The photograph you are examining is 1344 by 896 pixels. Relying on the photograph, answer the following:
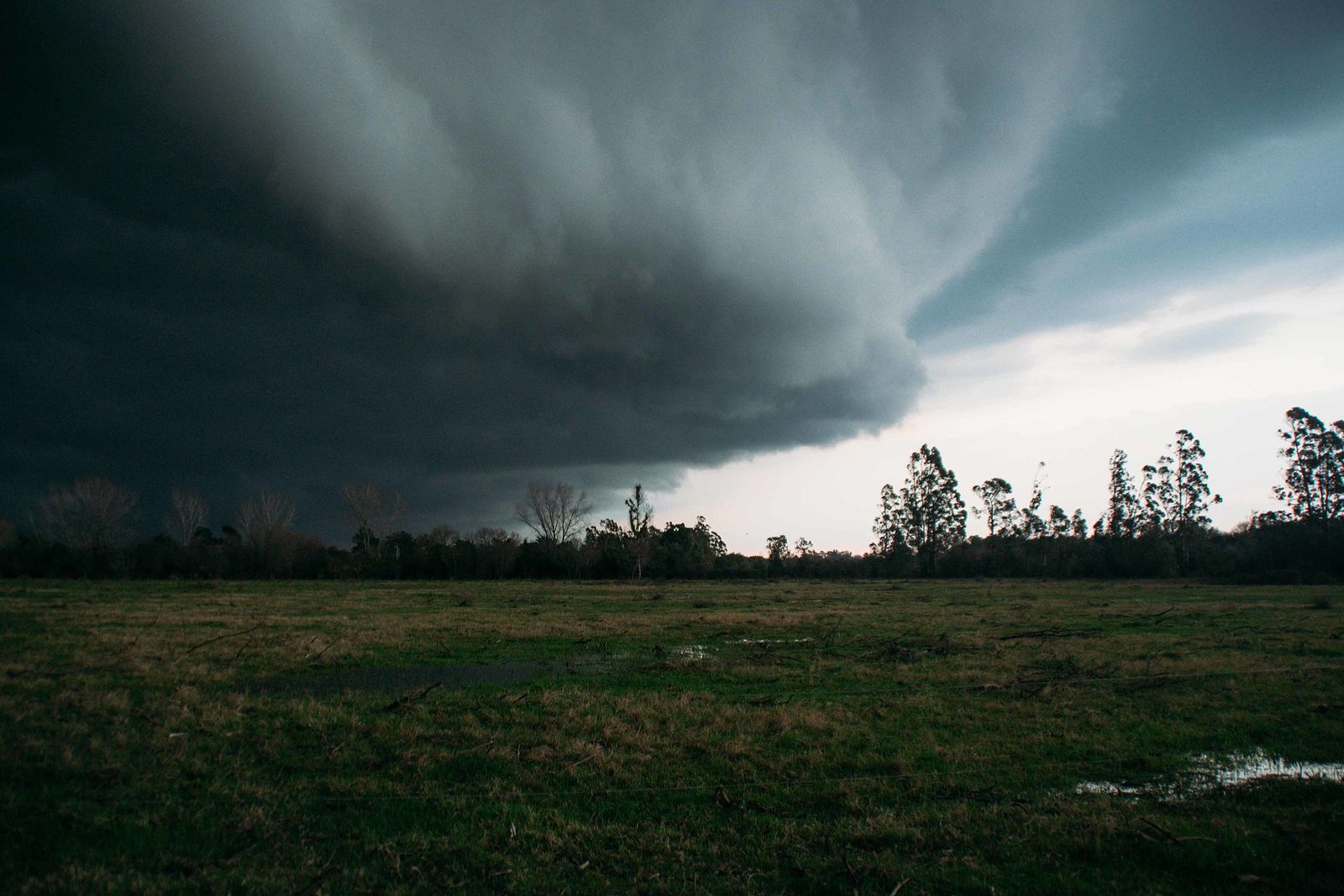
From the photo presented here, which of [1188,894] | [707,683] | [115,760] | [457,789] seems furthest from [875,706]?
[115,760]

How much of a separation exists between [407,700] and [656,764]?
6605mm

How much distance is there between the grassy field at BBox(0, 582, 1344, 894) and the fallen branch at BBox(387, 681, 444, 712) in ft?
0.43

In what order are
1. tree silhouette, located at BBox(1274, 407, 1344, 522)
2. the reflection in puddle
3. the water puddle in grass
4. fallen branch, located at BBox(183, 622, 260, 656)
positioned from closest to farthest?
the reflection in puddle
fallen branch, located at BBox(183, 622, 260, 656)
the water puddle in grass
tree silhouette, located at BBox(1274, 407, 1344, 522)

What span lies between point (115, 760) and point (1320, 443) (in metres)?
112

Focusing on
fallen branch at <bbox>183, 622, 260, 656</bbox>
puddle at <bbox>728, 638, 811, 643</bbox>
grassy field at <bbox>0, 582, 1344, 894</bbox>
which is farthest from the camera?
puddle at <bbox>728, 638, 811, 643</bbox>

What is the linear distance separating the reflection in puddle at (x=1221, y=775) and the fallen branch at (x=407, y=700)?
39.5 feet

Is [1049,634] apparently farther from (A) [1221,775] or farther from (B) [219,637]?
(B) [219,637]

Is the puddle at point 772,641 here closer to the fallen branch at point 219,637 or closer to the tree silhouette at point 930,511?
the fallen branch at point 219,637

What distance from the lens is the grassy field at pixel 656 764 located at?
21.6ft

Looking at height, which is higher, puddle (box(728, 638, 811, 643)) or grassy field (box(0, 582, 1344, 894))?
grassy field (box(0, 582, 1344, 894))

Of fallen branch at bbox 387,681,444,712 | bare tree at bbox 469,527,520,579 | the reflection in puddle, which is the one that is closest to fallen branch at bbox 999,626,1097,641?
the reflection in puddle

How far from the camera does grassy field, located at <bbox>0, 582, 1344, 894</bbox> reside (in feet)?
21.6

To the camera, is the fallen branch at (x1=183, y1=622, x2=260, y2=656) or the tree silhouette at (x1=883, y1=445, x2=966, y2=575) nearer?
the fallen branch at (x1=183, y1=622, x2=260, y2=656)

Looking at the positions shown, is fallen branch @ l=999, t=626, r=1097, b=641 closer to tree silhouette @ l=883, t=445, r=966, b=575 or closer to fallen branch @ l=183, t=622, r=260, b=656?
fallen branch @ l=183, t=622, r=260, b=656
